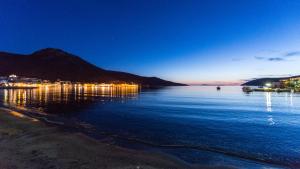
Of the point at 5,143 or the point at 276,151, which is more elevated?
the point at 5,143

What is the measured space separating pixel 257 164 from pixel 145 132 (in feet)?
40.9

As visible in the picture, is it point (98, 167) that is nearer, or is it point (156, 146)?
point (98, 167)

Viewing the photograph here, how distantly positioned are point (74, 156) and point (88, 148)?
79.5 inches

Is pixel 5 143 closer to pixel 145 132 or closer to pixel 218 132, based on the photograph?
pixel 145 132

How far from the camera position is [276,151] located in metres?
17.5

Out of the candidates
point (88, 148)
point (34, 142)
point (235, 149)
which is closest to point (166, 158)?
point (88, 148)

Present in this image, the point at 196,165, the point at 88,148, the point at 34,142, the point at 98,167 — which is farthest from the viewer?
the point at 34,142

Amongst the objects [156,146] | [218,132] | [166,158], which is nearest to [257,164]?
[166,158]

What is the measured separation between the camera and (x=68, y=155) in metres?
14.0

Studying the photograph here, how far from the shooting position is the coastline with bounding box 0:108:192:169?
12305 millimetres

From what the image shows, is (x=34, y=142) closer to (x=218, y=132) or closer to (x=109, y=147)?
(x=109, y=147)

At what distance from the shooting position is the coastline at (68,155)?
1230cm

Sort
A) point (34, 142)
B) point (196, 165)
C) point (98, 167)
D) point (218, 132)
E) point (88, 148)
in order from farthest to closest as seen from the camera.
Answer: point (218, 132) < point (34, 142) < point (88, 148) < point (196, 165) < point (98, 167)

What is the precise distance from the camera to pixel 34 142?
17344 millimetres
